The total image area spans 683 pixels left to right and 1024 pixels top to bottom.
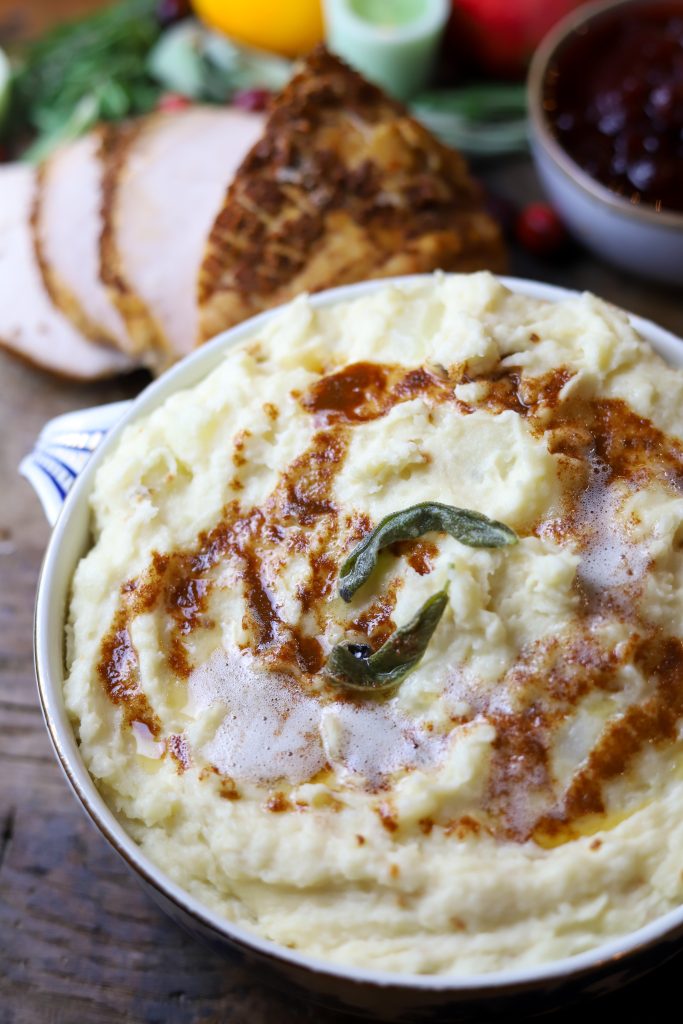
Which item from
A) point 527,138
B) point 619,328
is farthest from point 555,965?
point 527,138

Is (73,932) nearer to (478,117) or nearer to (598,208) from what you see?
(598,208)

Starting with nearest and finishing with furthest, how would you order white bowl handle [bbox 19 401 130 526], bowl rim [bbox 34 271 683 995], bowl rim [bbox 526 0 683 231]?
bowl rim [bbox 34 271 683 995]
white bowl handle [bbox 19 401 130 526]
bowl rim [bbox 526 0 683 231]

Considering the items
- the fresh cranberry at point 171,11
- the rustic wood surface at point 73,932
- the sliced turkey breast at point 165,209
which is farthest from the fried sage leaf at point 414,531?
the fresh cranberry at point 171,11

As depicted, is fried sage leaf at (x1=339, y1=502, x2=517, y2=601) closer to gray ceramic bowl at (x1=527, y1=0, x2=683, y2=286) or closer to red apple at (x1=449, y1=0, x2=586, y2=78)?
gray ceramic bowl at (x1=527, y1=0, x2=683, y2=286)

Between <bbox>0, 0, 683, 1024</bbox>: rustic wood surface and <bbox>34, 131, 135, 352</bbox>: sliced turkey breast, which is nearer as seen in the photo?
<bbox>0, 0, 683, 1024</bbox>: rustic wood surface

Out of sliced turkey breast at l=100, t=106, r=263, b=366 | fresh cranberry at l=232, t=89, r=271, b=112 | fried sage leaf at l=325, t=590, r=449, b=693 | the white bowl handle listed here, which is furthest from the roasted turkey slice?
fried sage leaf at l=325, t=590, r=449, b=693

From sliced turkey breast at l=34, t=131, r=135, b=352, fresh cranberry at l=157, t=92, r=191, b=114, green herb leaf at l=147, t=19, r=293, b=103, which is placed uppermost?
green herb leaf at l=147, t=19, r=293, b=103

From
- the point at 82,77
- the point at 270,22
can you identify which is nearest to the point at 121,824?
the point at 82,77
